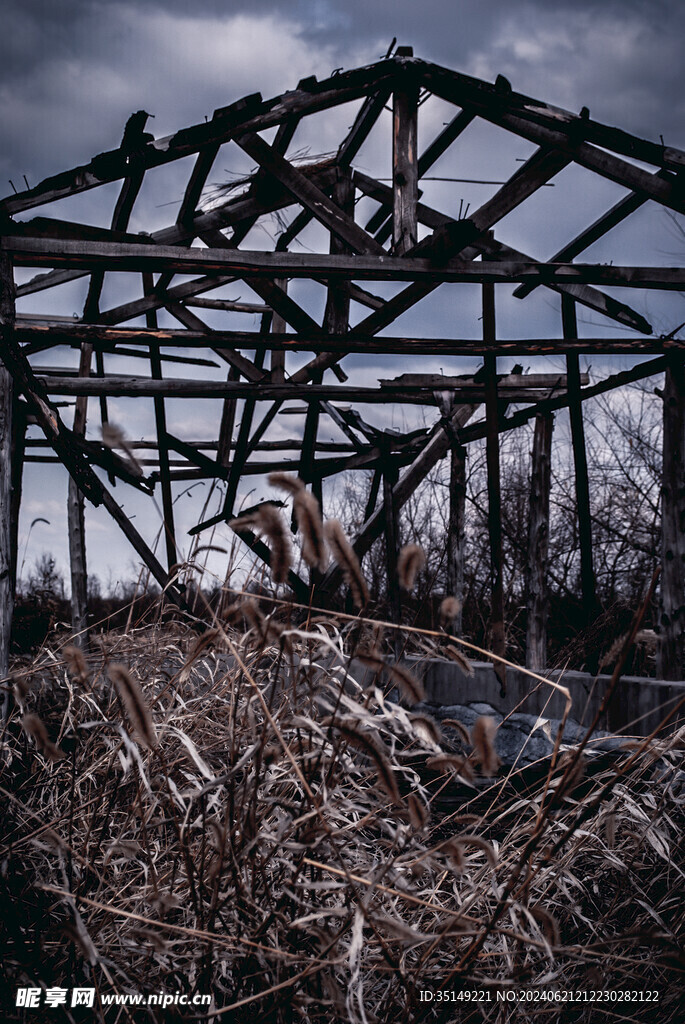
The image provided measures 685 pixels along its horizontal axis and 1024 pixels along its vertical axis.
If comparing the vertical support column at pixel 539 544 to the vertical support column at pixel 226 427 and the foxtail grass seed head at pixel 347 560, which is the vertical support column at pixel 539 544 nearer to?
the vertical support column at pixel 226 427

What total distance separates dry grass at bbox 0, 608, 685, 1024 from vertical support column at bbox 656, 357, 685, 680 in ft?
9.38

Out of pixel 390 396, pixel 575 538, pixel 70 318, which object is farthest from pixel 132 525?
pixel 575 538

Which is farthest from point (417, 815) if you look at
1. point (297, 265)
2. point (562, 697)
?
point (297, 265)

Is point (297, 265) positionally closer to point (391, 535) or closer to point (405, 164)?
point (405, 164)

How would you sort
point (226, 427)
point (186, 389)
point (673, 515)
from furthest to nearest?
point (226, 427) < point (186, 389) < point (673, 515)

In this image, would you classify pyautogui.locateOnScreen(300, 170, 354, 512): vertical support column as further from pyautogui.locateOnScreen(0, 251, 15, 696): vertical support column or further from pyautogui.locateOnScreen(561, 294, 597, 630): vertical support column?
pyautogui.locateOnScreen(0, 251, 15, 696): vertical support column

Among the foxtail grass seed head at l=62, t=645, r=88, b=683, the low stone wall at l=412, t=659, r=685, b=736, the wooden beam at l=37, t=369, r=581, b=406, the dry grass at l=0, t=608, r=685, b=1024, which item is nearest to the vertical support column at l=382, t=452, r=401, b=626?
the wooden beam at l=37, t=369, r=581, b=406

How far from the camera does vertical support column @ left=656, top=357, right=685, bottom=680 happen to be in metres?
5.45

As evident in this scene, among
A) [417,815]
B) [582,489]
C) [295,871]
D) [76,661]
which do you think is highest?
[582,489]

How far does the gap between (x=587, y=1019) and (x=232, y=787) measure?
→ 1.40 metres

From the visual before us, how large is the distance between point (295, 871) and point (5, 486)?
13.2 feet

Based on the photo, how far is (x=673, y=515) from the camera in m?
5.66

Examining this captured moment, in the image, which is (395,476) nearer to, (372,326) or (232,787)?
(372,326)

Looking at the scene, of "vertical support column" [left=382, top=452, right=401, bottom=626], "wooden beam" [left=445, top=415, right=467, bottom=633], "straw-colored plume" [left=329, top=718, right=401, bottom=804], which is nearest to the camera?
"straw-colored plume" [left=329, top=718, right=401, bottom=804]
